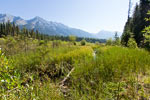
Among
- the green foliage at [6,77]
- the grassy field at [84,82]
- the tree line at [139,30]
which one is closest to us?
the green foliage at [6,77]

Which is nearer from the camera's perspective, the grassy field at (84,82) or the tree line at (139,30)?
the grassy field at (84,82)

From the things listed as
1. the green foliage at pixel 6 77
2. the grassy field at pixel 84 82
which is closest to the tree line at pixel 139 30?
the grassy field at pixel 84 82

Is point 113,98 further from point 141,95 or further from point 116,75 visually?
point 116,75

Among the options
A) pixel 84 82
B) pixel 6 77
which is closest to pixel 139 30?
pixel 84 82

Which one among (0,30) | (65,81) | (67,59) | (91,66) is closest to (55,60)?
(67,59)

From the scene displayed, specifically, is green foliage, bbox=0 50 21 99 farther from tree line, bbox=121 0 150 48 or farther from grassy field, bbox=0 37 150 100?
tree line, bbox=121 0 150 48

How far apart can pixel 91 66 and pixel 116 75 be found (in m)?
0.84

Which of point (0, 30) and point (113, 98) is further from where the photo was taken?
point (0, 30)

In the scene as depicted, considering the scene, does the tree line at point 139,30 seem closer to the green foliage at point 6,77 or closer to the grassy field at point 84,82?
the grassy field at point 84,82

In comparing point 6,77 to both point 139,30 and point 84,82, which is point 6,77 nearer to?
point 84,82

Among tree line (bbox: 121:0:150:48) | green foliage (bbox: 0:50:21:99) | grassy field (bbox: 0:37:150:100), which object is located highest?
tree line (bbox: 121:0:150:48)

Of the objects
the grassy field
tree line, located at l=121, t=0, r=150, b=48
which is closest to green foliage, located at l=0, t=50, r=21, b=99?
the grassy field

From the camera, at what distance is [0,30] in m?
45.7

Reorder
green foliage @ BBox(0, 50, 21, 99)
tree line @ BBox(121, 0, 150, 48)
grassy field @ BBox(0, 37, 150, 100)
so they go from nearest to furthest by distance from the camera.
A: green foliage @ BBox(0, 50, 21, 99)
grassy field @ BBox(0, 37, 150, 100)
tree line @ BBox(121, 0, 150, 48)
